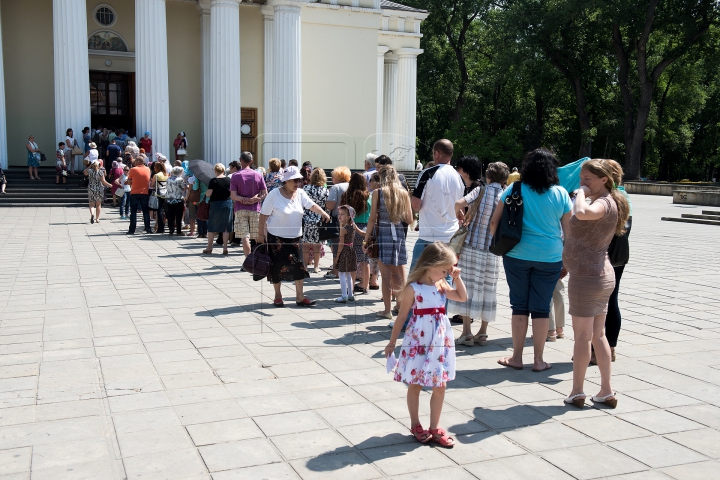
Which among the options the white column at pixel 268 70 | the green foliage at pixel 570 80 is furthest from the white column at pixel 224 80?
the green foliage at pixel 570 80

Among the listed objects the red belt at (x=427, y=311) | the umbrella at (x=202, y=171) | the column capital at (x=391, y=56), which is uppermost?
the column capital at (x=391, y=56)

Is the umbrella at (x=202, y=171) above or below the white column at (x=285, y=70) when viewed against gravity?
below

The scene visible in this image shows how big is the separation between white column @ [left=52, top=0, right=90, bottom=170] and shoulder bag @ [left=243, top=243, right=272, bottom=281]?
58.7 ft

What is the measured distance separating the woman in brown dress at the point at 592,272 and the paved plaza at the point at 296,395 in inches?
11.1

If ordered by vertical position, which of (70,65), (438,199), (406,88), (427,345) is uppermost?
(406,88)

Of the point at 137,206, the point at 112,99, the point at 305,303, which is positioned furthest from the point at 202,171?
the point at 112,99

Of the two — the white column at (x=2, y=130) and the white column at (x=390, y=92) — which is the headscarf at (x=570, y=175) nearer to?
the white column at (x=2, y=130)

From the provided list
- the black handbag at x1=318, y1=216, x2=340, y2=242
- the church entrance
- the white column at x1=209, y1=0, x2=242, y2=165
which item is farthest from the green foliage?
the black handbag at x1=318, y1=216, x2=340, y2=242

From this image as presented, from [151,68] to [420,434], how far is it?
23.1 metres

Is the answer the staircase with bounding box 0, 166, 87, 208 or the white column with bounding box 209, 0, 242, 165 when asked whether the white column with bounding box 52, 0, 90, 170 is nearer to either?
the staircase with bounding box 0, 166, 87, 208

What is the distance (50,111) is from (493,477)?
87.2ft

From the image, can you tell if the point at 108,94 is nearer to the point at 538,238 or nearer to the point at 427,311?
the point at 538,238

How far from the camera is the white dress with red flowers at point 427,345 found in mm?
4602

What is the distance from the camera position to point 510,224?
19.9 ft
